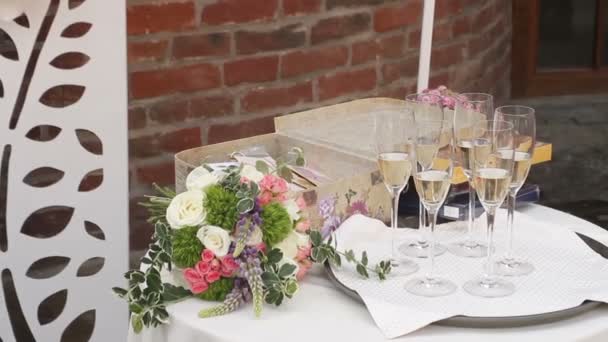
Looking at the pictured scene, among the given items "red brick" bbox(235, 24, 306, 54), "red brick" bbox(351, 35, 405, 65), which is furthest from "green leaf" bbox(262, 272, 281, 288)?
"red brick" bbox(351, 35, 405, 65)

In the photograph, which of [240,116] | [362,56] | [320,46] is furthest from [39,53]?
[362,56]

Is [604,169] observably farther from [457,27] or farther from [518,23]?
[457,27]

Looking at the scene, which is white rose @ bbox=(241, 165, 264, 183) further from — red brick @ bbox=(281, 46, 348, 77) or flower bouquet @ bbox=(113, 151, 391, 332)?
red brick @ bbox=(281, 46, 348, 77)

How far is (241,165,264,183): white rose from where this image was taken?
134cm

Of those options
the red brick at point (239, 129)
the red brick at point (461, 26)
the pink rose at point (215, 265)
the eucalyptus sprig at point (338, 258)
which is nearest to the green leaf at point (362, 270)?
the eucalyptus sprig at point (338, 258)

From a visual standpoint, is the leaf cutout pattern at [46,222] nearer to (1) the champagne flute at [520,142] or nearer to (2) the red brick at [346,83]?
(2) the red brick at [346,83]

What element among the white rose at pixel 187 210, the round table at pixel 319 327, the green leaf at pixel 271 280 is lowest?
the round table at pixel 319 327

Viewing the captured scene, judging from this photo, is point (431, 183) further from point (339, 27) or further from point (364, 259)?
point (339, 27)

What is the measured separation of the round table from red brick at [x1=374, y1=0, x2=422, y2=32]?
142cm

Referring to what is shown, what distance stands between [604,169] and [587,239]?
254 cm

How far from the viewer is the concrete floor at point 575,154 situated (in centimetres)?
377

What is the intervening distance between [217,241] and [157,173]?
1083 mm

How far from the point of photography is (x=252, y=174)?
1346mm

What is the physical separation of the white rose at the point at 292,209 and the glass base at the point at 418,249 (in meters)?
0.22
